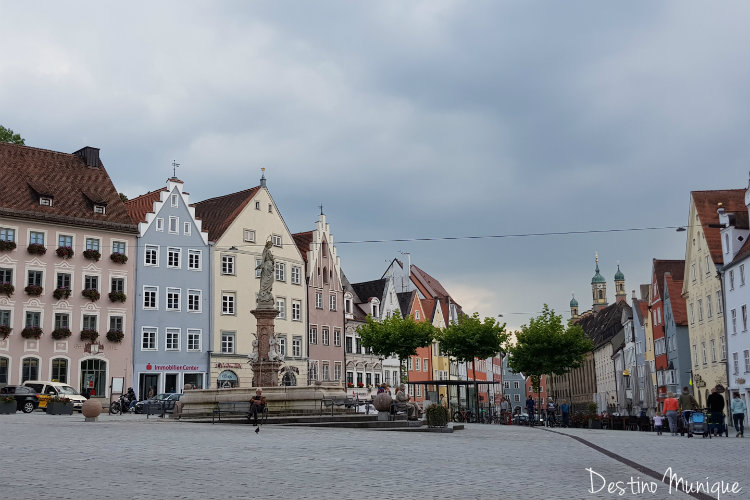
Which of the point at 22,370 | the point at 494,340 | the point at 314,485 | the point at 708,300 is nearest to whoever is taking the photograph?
the point at 314,485

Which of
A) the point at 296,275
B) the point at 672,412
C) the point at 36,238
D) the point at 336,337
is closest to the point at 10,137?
the point at 36,238

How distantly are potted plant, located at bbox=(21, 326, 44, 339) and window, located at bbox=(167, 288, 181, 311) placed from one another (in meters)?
10.1

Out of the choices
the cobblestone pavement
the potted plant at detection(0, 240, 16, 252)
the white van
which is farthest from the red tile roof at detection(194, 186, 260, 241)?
the cobblestone pavement

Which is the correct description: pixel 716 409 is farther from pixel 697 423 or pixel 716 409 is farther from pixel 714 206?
pixel 714 206

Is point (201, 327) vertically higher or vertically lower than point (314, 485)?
higher

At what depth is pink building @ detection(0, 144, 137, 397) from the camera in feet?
177

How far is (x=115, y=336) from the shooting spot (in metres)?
57.6

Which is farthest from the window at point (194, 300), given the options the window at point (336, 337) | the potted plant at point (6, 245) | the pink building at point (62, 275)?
the window at point (336, 337)

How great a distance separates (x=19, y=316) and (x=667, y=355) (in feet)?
169

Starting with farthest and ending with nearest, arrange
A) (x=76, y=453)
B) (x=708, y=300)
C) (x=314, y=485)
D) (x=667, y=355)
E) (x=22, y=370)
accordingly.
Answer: (x=667, y=355) → (x=708, y=300) → (x=22, y=370) → (x=76, y=453) → (x=314, y=485)

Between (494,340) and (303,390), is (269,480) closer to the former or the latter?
(303,390)

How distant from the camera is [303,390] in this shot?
32.6m

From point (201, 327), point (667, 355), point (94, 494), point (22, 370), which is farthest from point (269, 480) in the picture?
point (667, 355)

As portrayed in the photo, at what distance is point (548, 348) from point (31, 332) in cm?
3682
